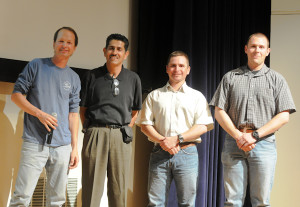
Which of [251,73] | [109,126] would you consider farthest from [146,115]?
[251,73]

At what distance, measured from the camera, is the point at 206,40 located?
13.3 feet

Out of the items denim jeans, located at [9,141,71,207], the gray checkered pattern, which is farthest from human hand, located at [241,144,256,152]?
denim jeans, located at [9,141,71,207]

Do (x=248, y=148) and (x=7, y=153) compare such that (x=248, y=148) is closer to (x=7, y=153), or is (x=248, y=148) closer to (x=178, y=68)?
(x=178, y=68)

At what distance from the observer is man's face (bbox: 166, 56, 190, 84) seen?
3.14m

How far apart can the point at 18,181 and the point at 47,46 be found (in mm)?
1393

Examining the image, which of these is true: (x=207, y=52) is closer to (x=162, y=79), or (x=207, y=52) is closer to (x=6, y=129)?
(x=162, y=79)

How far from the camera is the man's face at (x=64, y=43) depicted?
9.53 feet

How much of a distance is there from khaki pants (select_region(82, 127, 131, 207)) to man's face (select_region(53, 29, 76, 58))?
63 centimetres

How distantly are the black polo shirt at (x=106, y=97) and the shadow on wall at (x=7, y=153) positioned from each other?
0.78 meters

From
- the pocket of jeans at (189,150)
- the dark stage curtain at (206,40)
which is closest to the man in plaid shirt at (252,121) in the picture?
the pocket of jeans at (189,150)

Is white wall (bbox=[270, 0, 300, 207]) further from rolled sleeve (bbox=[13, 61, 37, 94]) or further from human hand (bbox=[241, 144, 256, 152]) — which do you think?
rolled sleeve (bbox=[13, 61, 37, 94])

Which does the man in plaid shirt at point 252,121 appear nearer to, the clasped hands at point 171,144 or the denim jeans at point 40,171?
the clasped hands at point 171,144

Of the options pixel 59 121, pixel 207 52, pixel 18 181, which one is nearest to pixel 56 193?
pixel 18 181

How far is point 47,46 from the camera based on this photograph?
3.56m
